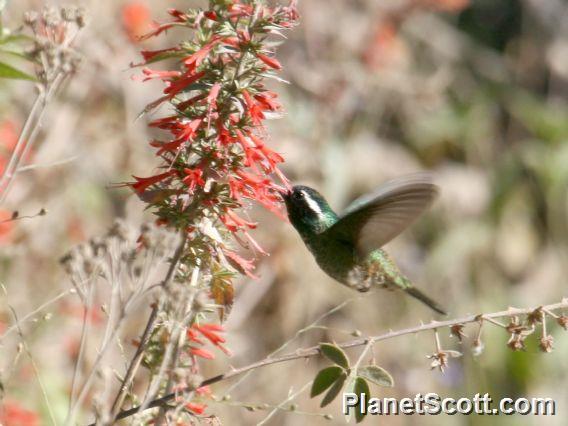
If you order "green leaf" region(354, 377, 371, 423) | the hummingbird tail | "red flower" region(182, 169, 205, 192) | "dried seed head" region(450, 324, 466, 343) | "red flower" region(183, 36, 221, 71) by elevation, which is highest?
"red flower" region(183, 36, 221, 71)

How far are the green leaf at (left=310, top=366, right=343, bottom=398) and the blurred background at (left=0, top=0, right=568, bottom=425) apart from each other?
1.40 metres

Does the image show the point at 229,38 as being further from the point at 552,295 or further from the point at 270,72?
the point at 552,295

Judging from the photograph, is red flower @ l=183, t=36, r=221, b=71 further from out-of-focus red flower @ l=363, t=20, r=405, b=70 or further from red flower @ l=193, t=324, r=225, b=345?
out-of-focus red flower @ l=363, t=20, r=405, b=70

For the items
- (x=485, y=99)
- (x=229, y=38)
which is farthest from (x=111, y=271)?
(x=485, y=99)

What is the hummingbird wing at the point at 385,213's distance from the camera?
206 centimetres

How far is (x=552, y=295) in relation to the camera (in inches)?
242

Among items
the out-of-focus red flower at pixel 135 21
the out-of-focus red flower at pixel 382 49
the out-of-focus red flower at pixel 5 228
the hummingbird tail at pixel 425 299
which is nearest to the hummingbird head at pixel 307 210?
the hummingbird tail at pixel 425 299

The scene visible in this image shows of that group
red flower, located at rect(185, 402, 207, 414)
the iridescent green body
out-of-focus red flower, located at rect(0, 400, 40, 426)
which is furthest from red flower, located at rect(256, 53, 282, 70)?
out-of-focus red flower, located at rect(0, 400, 40, 426)

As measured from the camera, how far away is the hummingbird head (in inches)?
93.9

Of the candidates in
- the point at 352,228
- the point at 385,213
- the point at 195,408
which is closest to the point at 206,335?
the point at 195,408

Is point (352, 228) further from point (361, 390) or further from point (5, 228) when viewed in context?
point (5, 228)

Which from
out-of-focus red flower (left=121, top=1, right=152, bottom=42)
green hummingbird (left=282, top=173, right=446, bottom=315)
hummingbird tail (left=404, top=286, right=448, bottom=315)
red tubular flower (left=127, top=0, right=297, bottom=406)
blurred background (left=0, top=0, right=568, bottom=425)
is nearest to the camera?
red tubular flower (left=127, top=0, right=297, bottom=406)

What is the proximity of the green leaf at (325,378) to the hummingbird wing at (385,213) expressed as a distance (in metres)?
0.57

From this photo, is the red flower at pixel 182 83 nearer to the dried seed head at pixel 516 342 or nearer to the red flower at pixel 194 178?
the red flower at pixel 194 178
